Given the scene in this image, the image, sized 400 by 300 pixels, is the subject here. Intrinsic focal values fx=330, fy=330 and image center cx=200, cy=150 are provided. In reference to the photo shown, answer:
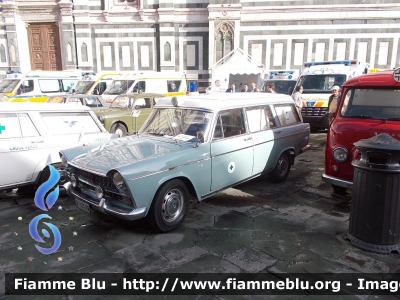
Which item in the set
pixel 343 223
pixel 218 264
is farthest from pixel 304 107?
pixel 218 264

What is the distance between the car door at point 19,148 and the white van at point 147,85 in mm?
8928

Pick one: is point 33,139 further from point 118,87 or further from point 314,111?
point 118,87

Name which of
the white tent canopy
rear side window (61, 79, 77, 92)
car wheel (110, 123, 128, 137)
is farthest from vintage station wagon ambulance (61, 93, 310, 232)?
the white tent canopy

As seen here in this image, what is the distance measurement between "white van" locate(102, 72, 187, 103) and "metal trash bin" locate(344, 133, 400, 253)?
11.5 metres

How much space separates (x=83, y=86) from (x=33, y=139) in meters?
11.0

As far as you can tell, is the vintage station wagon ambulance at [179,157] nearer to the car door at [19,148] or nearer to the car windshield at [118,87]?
the car door at [19,148]

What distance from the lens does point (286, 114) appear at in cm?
668

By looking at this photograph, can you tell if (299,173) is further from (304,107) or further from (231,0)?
(231,0)

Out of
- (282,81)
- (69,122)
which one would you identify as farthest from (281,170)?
(282,81)

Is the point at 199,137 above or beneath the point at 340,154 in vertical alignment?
above

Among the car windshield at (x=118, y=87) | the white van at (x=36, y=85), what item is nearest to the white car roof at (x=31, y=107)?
the white van at (x=36, y=85)

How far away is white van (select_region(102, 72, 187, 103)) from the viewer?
14547 millimetres

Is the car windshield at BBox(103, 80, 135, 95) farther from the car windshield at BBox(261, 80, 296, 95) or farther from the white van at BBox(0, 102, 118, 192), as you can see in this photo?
the white van at BBox(0, 102, 118, 192)

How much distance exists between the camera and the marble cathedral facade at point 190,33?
21.4m
